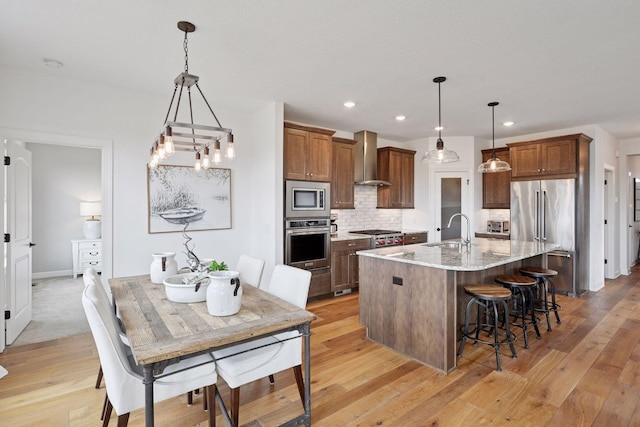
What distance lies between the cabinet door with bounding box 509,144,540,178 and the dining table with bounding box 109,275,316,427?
195 inches

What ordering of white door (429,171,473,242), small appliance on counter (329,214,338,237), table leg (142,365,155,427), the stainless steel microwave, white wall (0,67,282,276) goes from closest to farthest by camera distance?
1. table leg (142,365,155,427)
2. white wall (0,67,282,276)
3. the stainless steel microwave
4. small appliance on counter (329,214,338,237)
5. white door (429,171,473,242)

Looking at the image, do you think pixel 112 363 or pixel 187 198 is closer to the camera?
pixel 112 363

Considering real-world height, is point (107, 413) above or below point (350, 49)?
below

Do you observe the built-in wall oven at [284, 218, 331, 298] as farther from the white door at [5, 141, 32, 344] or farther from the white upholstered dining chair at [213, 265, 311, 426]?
the white door at [5, 141, 32, 344]

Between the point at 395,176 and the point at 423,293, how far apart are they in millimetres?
3644

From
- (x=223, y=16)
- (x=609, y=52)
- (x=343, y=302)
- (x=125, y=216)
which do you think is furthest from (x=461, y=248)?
(x=125, y=216)

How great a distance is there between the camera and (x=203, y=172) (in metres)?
4.26

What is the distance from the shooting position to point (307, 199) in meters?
4.66

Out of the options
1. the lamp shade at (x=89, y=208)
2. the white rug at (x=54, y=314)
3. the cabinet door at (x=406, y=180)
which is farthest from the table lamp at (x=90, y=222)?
the cabinet door at (x=406, y=180)

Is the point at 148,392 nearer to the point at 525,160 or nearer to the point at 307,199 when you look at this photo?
the point at 307,199

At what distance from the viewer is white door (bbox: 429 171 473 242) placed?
6297 mm

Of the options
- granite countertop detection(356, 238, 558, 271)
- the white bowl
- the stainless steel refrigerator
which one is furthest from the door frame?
the stainless steel refrigerator

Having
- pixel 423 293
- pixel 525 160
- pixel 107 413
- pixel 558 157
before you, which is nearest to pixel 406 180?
pixel 525 160

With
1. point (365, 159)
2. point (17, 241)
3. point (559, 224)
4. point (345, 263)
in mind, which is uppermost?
point (365, 159)
